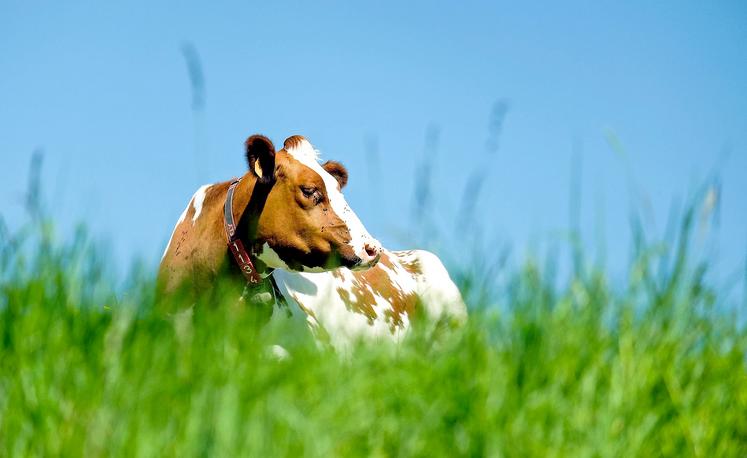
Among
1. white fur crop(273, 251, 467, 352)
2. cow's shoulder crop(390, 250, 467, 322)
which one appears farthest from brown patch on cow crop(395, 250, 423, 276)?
white fur crop(273, 251, 467, 352)

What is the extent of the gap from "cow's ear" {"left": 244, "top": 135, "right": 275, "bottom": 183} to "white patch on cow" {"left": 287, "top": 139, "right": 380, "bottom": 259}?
1.00 feet

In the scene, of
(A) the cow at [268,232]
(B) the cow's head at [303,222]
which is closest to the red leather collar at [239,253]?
(A) the cow at [268,232]

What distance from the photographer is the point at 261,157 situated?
8.10 meters

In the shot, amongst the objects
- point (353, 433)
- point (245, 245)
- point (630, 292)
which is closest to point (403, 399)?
point (353, 433)

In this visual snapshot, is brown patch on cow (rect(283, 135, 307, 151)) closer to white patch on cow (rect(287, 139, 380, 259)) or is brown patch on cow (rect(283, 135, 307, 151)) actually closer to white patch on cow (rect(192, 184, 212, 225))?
white patch on cow (rect(287, 139, 380, 259))

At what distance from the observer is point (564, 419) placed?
152 inches

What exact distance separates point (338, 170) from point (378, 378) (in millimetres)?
5246

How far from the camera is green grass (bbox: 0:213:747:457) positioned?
140 inches

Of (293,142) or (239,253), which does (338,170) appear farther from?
(239,253)

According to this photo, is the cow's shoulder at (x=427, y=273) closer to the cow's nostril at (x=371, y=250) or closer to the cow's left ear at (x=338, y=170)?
the cow's left ear at (x=338, y=170)

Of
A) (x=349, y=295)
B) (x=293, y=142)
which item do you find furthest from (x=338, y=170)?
(x=349, y=295)

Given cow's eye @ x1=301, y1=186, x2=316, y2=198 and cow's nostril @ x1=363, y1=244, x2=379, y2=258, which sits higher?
cow's eye @ x1=301, y1=186, x2=316, y2=198

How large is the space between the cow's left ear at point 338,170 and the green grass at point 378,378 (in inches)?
175

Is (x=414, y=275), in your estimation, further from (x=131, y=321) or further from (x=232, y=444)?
(x=232, y=444)
